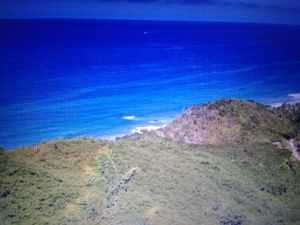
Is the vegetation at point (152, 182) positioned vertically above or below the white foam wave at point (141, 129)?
below

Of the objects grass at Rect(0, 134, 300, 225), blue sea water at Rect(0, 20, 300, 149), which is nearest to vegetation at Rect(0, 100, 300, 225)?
grass at Rect(0, 134, 300, 225)

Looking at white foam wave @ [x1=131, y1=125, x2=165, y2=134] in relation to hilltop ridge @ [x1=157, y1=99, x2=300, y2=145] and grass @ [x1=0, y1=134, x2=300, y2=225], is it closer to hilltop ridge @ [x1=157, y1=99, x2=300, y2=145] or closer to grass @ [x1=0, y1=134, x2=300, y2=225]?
grass @ [x1=0, y1=134, x2=300, y2=225]

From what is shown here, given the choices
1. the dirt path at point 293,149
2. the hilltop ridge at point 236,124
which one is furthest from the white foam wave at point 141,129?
the dirt path at point 293,149

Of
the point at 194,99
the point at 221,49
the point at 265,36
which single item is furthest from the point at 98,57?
the point at 265,36

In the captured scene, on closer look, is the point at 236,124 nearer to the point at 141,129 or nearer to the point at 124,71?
the point at 141,129

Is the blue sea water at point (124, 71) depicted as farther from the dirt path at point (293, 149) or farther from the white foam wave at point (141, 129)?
the dirt path at point (293, 149)

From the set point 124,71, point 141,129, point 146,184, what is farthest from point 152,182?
point 124,71
